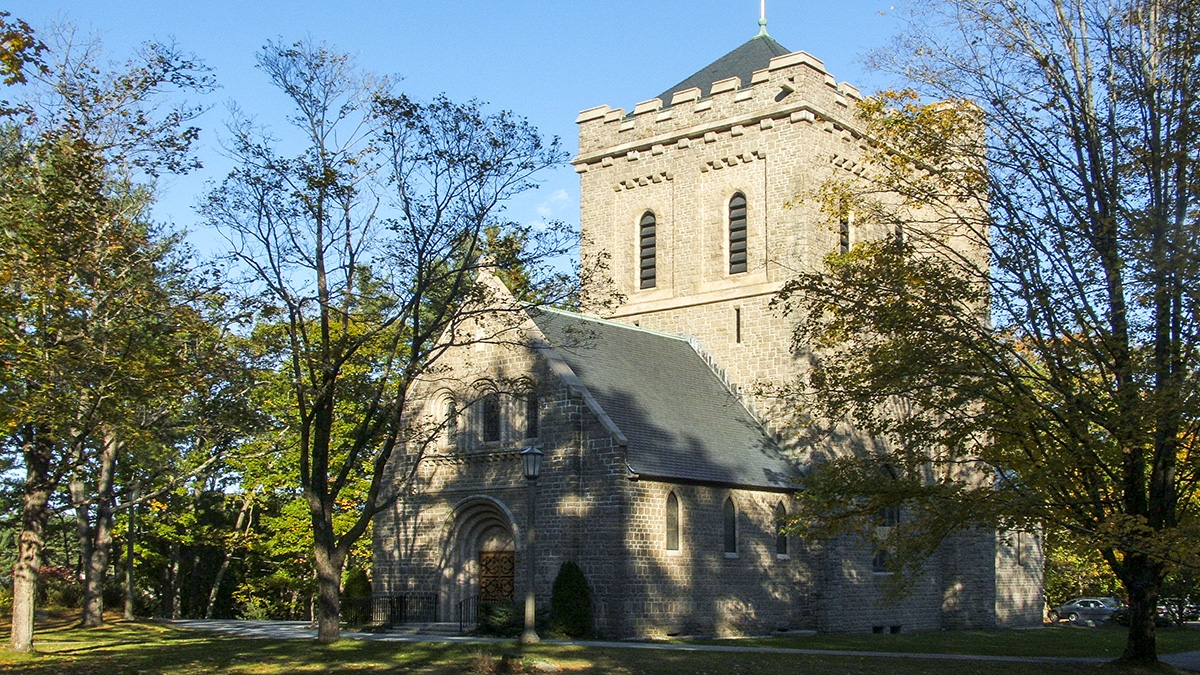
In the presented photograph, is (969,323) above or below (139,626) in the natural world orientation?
above

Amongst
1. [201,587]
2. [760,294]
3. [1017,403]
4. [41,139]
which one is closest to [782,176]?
[760,294]

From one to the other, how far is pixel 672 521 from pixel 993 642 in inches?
324

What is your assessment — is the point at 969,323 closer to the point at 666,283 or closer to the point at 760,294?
the point at 760,294

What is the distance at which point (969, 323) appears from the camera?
21.8 m

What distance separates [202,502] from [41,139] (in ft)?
92.2

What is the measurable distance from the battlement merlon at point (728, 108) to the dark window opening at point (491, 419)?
37.5 feet

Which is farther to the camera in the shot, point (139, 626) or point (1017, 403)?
point (139, 626)

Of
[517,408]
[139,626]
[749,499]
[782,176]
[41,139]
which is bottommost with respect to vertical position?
[139,626]

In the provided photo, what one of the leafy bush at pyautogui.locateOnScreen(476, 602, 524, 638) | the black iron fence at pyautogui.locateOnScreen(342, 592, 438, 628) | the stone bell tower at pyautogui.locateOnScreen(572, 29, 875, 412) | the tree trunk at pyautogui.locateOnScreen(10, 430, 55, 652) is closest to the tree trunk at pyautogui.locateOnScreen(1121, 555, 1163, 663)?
the leafy bush at pyautogui.locateOnScreen(476, 602, 524, 638)

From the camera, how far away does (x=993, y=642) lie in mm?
29156

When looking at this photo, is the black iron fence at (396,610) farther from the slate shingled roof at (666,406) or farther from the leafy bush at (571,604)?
the slate shingled roof at (666,406)

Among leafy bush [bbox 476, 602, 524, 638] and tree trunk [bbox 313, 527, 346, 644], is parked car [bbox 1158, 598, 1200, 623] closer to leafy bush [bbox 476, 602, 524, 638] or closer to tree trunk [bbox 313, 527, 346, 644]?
leafy bush [bbox 476, 602, 524, 638]

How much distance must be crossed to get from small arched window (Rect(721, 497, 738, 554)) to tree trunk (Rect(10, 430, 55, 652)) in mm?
15894

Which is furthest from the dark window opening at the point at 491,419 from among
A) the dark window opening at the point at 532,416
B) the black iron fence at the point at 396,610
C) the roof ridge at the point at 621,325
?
the black iron fence at the point at 396,610
